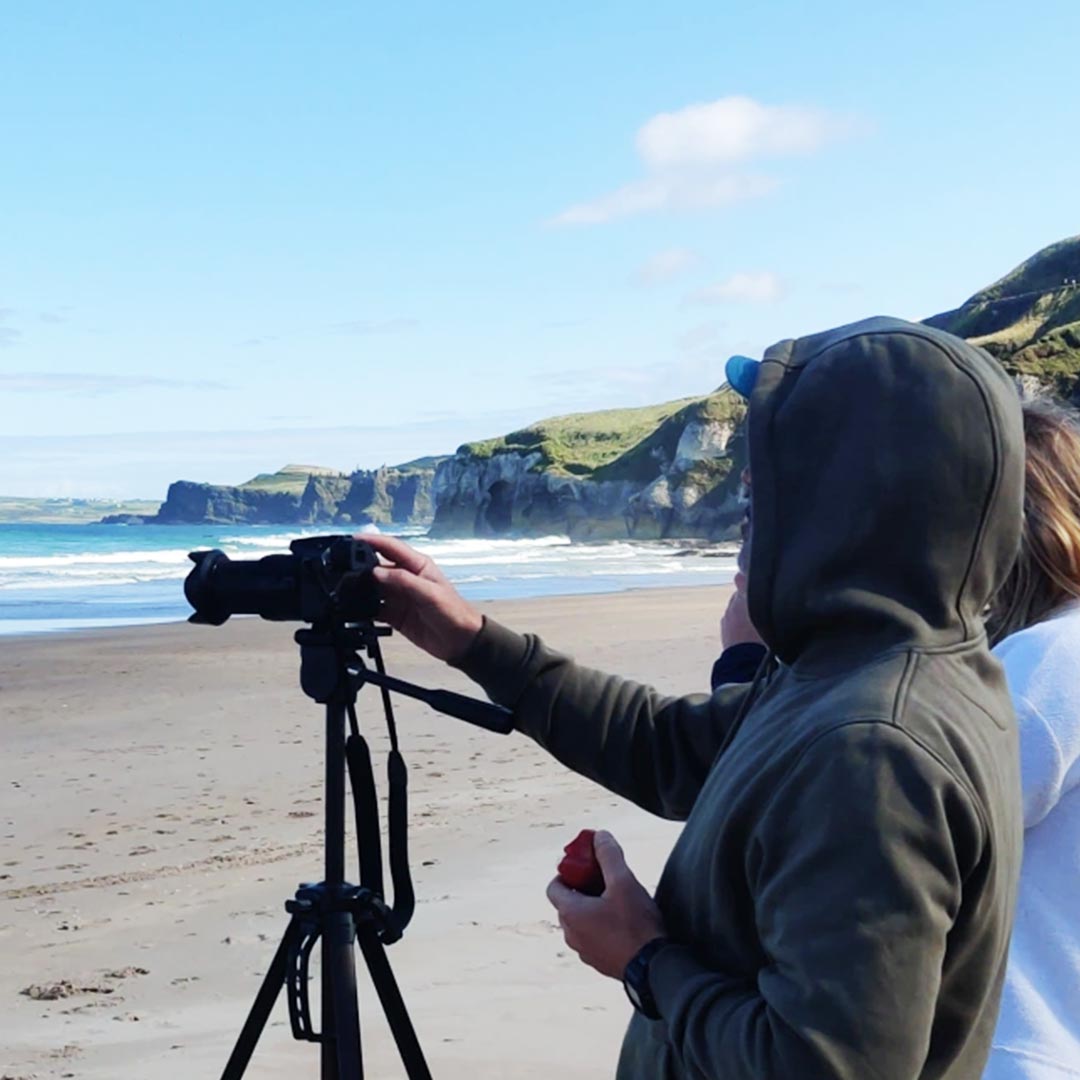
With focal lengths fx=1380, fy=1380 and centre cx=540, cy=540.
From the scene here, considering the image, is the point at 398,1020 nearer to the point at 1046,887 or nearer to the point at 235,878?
the point at 1046,887

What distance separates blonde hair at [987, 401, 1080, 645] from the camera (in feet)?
6.21

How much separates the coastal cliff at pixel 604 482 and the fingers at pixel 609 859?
212 feet

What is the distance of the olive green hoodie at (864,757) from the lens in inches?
45.9

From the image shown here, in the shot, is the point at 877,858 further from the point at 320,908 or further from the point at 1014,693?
the point at 320,908

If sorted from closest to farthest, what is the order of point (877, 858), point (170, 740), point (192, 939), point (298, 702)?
point (877, 858) → point (192, 939) → point (170, 740) → point (298, 702)

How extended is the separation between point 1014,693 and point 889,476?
0.57 metres

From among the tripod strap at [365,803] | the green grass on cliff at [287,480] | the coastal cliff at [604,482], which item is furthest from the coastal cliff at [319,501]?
the tripod strap at [365,803]

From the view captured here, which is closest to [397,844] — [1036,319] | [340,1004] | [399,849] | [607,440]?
[399,849]

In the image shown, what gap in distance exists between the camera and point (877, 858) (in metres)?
1.16

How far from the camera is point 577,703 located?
2086mm

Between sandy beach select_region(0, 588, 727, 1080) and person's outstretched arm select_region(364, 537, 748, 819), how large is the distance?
1.82 meters

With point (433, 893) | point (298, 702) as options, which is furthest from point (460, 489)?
point (433, 893)

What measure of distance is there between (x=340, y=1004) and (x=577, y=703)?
23.3 inches

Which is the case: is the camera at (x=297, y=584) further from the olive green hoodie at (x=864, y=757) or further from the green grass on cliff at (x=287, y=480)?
the green grass on cliff at (x=287, y=480)
